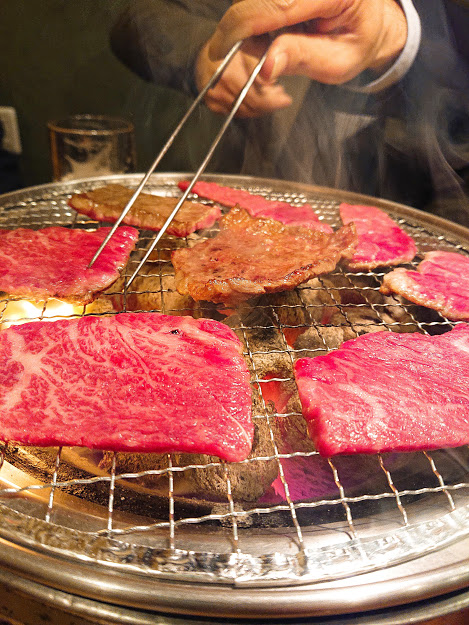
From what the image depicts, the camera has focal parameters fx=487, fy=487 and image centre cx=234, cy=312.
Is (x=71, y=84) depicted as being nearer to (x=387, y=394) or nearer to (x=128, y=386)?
(x=128, y=386)

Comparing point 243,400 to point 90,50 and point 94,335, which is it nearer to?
point 94,335

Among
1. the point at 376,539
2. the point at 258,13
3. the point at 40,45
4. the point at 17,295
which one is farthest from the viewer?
the point at 40,45

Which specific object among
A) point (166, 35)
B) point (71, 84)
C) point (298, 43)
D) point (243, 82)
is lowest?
point (71, 84)

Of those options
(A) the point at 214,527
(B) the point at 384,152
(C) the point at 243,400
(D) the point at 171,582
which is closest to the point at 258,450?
(C) the point at 243,400

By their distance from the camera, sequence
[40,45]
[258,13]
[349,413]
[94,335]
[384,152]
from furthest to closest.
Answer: [40,45] < [384,152] < [258,13] < [94,335] < [349,413]

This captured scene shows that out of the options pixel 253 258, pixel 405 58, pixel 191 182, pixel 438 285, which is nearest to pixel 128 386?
pixel 253 258

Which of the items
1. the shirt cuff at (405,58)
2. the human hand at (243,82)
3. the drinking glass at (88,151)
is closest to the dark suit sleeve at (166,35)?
the human hand at (243,82)
